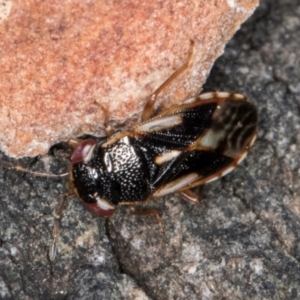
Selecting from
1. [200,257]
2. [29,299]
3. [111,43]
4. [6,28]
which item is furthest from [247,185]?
[6,28]

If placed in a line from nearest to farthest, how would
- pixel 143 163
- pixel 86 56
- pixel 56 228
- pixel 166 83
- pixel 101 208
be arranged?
pixel 86 56
pixel 56 228
pixel 101 208
pixel 166 83
pixel 143 163

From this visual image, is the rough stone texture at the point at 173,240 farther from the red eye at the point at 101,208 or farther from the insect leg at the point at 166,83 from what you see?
the insect leg at the point at 166,83

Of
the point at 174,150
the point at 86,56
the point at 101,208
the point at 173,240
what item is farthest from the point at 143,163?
the point at 86,56

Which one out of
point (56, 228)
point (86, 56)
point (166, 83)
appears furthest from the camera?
point (166, 83)

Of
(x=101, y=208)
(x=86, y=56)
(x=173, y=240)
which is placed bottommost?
(x=173, y=240)

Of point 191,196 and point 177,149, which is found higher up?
point 177,149

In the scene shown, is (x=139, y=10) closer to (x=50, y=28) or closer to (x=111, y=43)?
(x=111, y=43)

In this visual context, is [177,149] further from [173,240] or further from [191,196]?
[173,240]

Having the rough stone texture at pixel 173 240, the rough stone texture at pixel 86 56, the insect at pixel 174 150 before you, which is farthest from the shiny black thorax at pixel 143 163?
the rough stone texture at pixel 86 56
